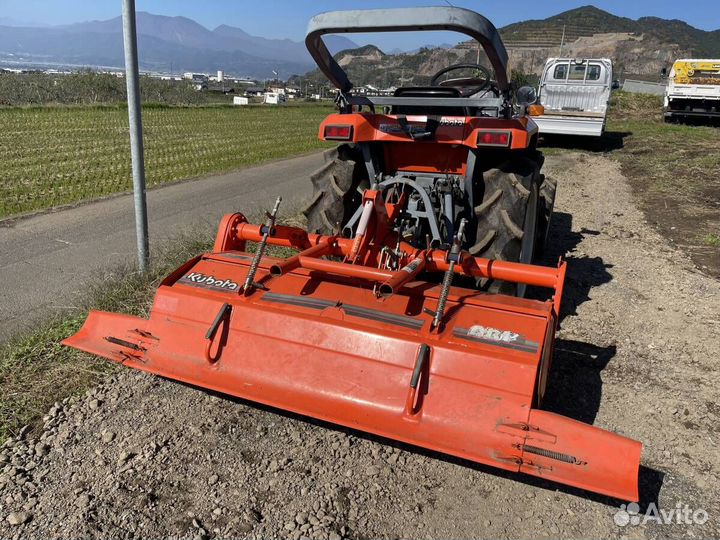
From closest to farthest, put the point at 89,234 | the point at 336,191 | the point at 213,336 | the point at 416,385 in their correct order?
the point at 416,385 < the point at 213,336 < the point at 336,191 < the point at 89,234

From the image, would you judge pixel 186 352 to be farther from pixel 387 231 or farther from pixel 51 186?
pixel 51 186

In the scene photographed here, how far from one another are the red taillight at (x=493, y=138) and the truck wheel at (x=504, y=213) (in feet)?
0.88

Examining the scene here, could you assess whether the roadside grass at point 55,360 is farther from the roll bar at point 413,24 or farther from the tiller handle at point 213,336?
the roll bar at point 413,24

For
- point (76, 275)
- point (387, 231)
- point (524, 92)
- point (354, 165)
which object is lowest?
point (76, 275)

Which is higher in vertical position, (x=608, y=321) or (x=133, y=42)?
(x=133, y=42)

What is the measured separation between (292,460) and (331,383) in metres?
0.42

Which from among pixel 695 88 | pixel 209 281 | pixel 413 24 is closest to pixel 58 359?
pixel 209 281

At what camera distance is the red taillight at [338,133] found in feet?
12.6

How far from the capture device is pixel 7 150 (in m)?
11.7

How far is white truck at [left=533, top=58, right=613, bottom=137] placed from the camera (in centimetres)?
1437

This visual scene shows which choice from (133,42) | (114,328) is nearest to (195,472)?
(114,328)

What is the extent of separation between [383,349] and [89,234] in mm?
4987

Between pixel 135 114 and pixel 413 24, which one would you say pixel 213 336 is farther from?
pixel 135 114

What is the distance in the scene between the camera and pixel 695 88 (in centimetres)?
1794
